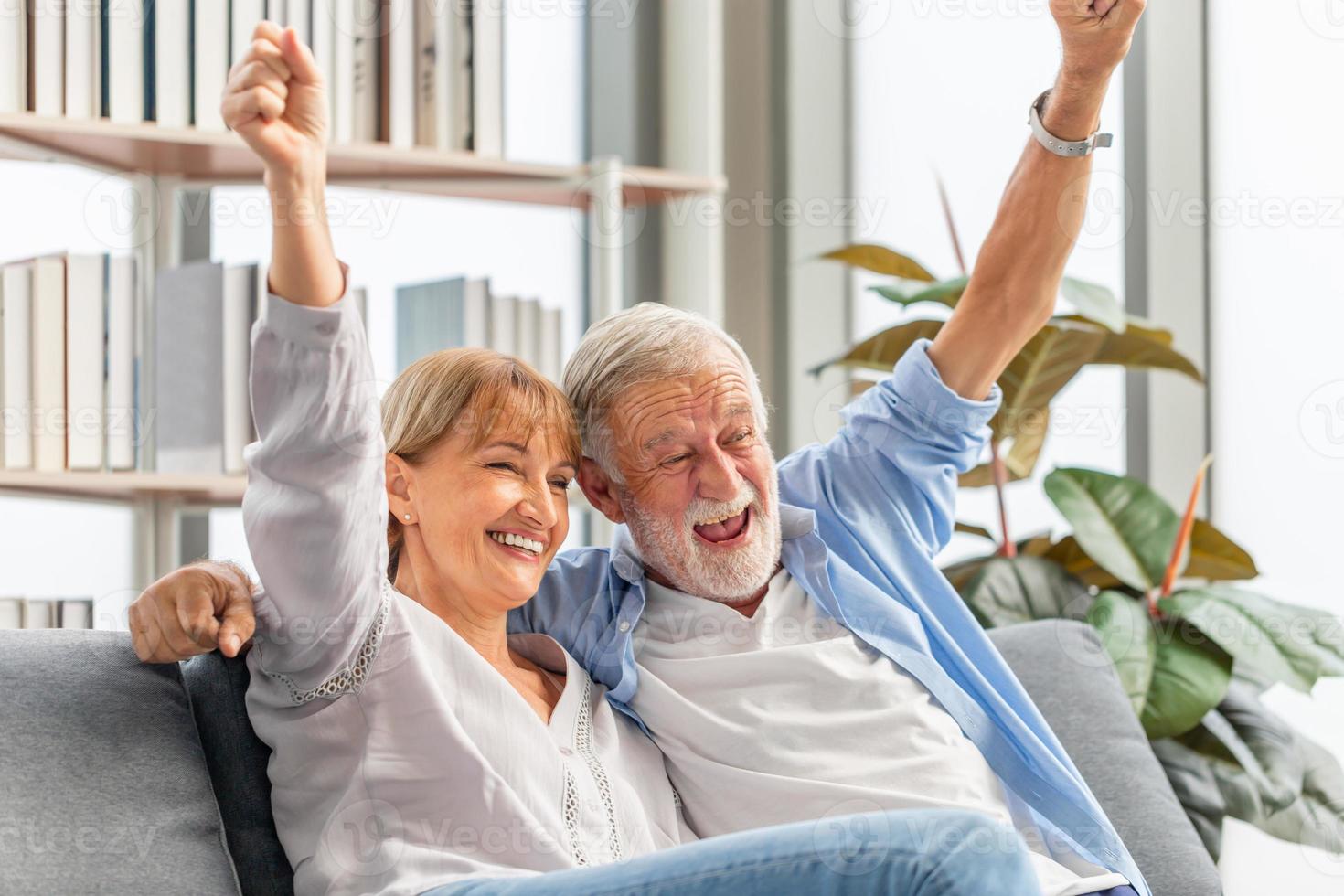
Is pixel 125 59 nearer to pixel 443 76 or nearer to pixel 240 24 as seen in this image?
pixel 240 24

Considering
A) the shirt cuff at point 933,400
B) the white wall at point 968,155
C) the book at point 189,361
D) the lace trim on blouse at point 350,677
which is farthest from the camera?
the white wall at point 968,155

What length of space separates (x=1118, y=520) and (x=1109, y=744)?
1.85 feet

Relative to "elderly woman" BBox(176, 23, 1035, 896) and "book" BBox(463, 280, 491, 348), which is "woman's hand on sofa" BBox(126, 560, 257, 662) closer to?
"elderly woman" BBox(176, 23, 1035, 896)

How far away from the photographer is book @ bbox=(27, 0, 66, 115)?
2.26 m

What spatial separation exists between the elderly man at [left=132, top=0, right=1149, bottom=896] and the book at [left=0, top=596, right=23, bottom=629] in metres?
1.12

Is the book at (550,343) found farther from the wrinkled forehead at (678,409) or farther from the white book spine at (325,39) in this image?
the wrinkled forehead at (678,409)

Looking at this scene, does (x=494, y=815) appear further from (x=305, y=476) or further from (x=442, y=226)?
(x=442, y=226)

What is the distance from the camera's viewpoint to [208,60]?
236cm

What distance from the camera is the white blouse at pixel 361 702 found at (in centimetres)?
115

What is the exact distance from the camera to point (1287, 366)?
7.86 ft

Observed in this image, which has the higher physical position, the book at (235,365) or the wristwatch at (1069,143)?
the wristwatch at (1069,143)

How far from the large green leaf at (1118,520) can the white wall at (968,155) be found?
1.74 feet
